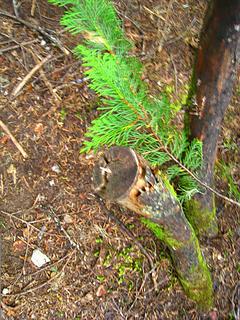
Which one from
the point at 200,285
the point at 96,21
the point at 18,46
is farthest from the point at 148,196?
the point at 18,46

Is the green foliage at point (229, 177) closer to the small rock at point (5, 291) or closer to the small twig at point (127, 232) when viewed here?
the small twig at point (127, 232)

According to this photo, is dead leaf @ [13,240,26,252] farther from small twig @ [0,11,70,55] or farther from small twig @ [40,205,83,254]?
small twig @ [0,11,70,55]

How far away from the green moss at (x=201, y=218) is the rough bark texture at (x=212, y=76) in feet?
0.08

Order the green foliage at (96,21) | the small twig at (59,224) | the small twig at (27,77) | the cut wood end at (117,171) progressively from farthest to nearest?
the small twig at (27,77) → the small twig at (59,224) → the green foliage at (96,21) → the cut wood end at (117,171)

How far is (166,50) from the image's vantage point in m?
2.61

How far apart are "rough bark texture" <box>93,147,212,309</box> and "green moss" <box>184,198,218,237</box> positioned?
0.19 metres

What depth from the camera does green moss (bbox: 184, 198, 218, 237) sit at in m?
2.19

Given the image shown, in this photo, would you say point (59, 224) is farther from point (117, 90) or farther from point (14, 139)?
point (117, 90)

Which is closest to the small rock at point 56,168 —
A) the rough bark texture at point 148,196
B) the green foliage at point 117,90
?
the green foliage at point 117,90

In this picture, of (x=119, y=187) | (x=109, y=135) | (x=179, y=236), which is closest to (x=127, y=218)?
(x=179, y=236)

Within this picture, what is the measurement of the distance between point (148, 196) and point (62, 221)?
0.74 metres

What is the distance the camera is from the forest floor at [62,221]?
2104mm

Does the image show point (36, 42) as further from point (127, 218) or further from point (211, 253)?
point (211, 253)

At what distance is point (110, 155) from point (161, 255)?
88 centimetres
